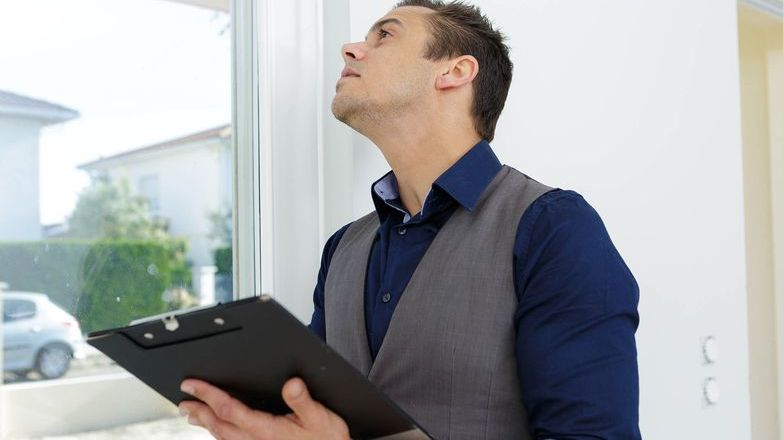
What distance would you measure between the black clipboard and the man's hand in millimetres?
12

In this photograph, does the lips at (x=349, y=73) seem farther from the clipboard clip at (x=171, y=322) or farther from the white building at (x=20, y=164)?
the clipboard clip at (x=171, y=322)

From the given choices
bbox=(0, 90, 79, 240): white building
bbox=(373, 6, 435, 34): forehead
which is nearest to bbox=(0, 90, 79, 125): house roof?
bbox=(0, 90, 79, 240): white building

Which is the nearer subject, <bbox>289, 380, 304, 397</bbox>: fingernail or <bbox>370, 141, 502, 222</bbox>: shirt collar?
<bbox>289, 380, 304, 397</bbox>: fingernail

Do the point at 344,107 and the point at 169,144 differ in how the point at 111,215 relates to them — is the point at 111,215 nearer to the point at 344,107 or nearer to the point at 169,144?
the point at 169,144

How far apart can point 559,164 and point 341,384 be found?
44.0 inches

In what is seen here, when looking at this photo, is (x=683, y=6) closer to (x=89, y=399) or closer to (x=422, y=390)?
(x=422, y=390)

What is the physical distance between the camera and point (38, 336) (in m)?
1.35

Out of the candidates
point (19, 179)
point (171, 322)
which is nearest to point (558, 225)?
point (171, 322)

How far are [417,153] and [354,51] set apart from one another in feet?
0.63

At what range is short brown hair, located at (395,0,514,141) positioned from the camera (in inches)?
59.9

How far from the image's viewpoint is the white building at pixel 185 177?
145 centimetres

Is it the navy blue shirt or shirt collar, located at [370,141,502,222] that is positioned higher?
shirt collar, located at [370,141,502,222]

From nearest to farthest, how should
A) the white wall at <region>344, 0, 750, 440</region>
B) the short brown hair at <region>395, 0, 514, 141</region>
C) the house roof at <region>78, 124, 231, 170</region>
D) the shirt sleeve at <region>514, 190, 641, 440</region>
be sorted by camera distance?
the shirt sleeve at <region>514, 190, 641, 440</region>
the house roof at <region>78, 124, 231, 170</region>
the short brown hair at <region>395, 0, 514, 141</region>
the white wall at <region>344, 0, 750, 440</region>

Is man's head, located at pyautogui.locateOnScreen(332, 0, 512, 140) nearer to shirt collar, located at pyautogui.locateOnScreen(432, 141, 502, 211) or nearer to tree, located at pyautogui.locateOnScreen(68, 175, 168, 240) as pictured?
shirt collar, located at pyautogui.locateOnScreen(432, 141, 502, 211)
